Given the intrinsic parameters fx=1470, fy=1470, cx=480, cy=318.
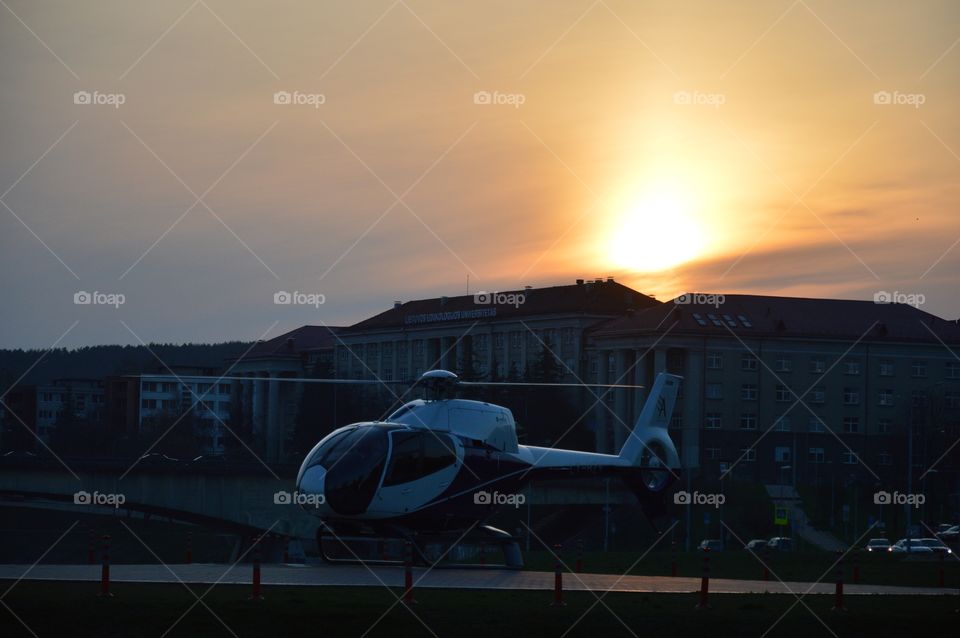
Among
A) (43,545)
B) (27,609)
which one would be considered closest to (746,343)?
(43,545)

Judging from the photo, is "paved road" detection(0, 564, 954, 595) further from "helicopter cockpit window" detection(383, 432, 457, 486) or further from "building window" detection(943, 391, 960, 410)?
"building window" detection(943, 391, 960, 410)

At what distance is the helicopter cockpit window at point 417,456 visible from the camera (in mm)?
36281

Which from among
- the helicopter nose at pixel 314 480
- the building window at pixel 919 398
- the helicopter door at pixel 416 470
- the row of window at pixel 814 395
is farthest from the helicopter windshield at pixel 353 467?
the building window at pixel 919 398

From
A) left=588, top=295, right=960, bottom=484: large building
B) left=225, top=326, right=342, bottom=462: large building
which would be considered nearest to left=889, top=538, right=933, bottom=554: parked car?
left=588, top=295, right=960, bottom=484: large building

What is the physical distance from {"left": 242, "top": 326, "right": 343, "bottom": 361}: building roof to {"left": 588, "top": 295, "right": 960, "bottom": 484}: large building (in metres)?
49.1

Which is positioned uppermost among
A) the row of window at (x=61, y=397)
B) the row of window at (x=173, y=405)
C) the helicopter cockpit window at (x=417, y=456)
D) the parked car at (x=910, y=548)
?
the row of window at (x=61, y=397)

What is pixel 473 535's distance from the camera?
128 feet

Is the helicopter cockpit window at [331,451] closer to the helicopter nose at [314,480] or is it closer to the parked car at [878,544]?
the helicopter nose at [314,480]

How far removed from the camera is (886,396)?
108m

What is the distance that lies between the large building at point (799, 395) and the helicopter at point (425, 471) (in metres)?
65.0

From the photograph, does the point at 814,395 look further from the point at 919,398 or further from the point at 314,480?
the point at 314,480

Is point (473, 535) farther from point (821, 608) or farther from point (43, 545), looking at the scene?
point (43, 545)

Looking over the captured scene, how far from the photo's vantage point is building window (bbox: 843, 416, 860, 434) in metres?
106

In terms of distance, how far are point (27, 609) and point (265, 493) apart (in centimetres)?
6203
